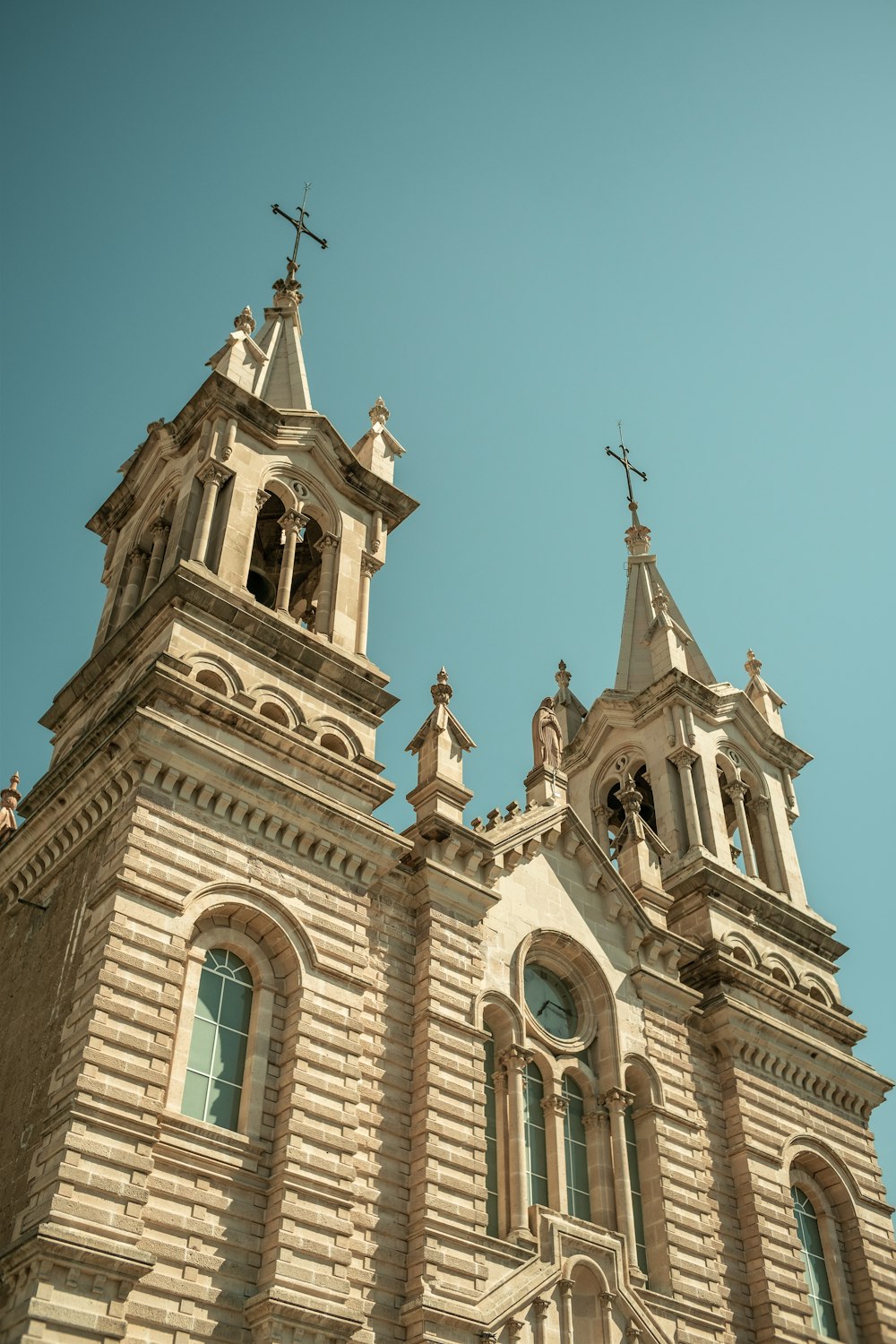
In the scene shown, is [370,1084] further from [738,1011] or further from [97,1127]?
[738,1011]

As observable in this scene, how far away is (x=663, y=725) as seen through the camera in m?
36.3

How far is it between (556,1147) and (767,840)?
1393cm

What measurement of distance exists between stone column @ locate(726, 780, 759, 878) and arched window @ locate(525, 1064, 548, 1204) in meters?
11.0

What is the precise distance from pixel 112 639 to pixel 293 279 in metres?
14.8

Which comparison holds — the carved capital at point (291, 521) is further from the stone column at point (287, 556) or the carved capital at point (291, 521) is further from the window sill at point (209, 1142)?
the window sill at point (209, 1142)

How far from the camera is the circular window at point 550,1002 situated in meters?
26.4

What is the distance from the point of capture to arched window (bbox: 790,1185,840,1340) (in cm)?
2683

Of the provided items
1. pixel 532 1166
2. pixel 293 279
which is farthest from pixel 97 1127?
pixel 293 279

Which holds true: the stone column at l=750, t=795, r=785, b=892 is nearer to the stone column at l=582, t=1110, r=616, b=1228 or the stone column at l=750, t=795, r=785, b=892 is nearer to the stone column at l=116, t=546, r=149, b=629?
the stone column at l=582, t=1110, r=616, b=1228

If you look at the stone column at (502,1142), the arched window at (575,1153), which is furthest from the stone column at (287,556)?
the arched window at (575,1153)

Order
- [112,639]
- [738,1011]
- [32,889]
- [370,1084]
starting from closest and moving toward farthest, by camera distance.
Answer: [370,1084], [32,889], [112,639], [738,1011]

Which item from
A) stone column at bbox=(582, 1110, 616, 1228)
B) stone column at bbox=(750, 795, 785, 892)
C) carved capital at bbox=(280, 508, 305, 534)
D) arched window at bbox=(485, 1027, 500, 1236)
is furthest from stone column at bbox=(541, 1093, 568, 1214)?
carved capital at bbox=(280, 508, 305, 534)

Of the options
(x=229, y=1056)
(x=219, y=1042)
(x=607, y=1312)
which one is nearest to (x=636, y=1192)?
(x=607, y=1312)

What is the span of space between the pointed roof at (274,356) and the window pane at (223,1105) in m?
15.4
